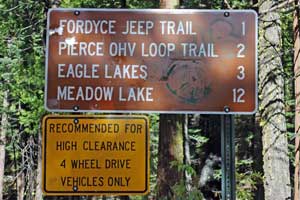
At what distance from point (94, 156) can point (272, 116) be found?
855cm

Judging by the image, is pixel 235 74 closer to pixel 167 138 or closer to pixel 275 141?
pixel 167 138

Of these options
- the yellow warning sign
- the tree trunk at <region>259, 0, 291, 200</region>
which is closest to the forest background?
the tree trunk at <region>259, 0, 291, 200</region>

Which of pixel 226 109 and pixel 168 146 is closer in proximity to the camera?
pixel 226 109

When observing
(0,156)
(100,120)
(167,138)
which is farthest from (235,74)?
(0,156)

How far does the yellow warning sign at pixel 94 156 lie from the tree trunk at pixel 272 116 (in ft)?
27.4

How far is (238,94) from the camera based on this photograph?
2941 millimetres

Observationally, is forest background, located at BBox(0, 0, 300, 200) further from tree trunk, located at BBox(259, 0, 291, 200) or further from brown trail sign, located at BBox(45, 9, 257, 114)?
brown trail sign, located at BBox(45, 9, 257, 114)

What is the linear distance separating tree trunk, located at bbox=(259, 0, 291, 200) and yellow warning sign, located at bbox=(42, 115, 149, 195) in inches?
329

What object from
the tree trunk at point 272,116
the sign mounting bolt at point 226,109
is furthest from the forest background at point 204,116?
the sign mounting bolt at point 226,109

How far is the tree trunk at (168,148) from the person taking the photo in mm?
7250

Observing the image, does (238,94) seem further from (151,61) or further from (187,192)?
(187,192)

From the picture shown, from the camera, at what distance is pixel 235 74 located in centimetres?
295


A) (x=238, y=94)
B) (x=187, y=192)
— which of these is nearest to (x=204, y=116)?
(x=187, y=192)

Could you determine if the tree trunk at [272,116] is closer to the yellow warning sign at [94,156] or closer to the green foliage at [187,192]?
the green foliage at [187,192]
